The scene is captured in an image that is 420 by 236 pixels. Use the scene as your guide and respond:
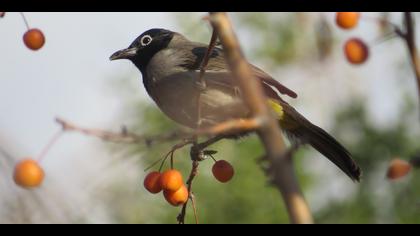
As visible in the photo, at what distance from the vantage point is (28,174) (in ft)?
6.20

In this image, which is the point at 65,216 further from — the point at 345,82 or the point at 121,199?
the point at 345,82

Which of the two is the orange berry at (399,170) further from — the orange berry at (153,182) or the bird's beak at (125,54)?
the bird's beak at (125,54)

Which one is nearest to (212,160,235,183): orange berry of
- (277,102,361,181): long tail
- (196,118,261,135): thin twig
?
(277,102,361,181): long tail

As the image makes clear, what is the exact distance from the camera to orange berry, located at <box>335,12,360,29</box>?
2.26 m

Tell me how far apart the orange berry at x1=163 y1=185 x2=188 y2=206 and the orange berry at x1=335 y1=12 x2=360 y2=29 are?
31.6 inches

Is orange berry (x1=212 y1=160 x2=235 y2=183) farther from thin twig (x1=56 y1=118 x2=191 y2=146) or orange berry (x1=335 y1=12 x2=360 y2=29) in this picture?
thin twig (x1=56 y1=118 x2=191 y2=146)

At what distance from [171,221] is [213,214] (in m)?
0.46

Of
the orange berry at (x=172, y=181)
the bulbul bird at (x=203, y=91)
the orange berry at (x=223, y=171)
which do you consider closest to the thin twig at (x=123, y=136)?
the orange berry at (x=172, y=181)

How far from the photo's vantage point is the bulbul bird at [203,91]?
377 centimetres

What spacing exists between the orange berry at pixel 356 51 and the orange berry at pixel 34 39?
3.21 ft

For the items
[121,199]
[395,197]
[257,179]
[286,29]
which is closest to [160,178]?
[121,199]

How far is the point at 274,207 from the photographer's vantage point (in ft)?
28.2

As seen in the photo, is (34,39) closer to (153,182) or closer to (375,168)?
(153,182)

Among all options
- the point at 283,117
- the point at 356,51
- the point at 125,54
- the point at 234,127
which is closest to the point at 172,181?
the point at 356,51
